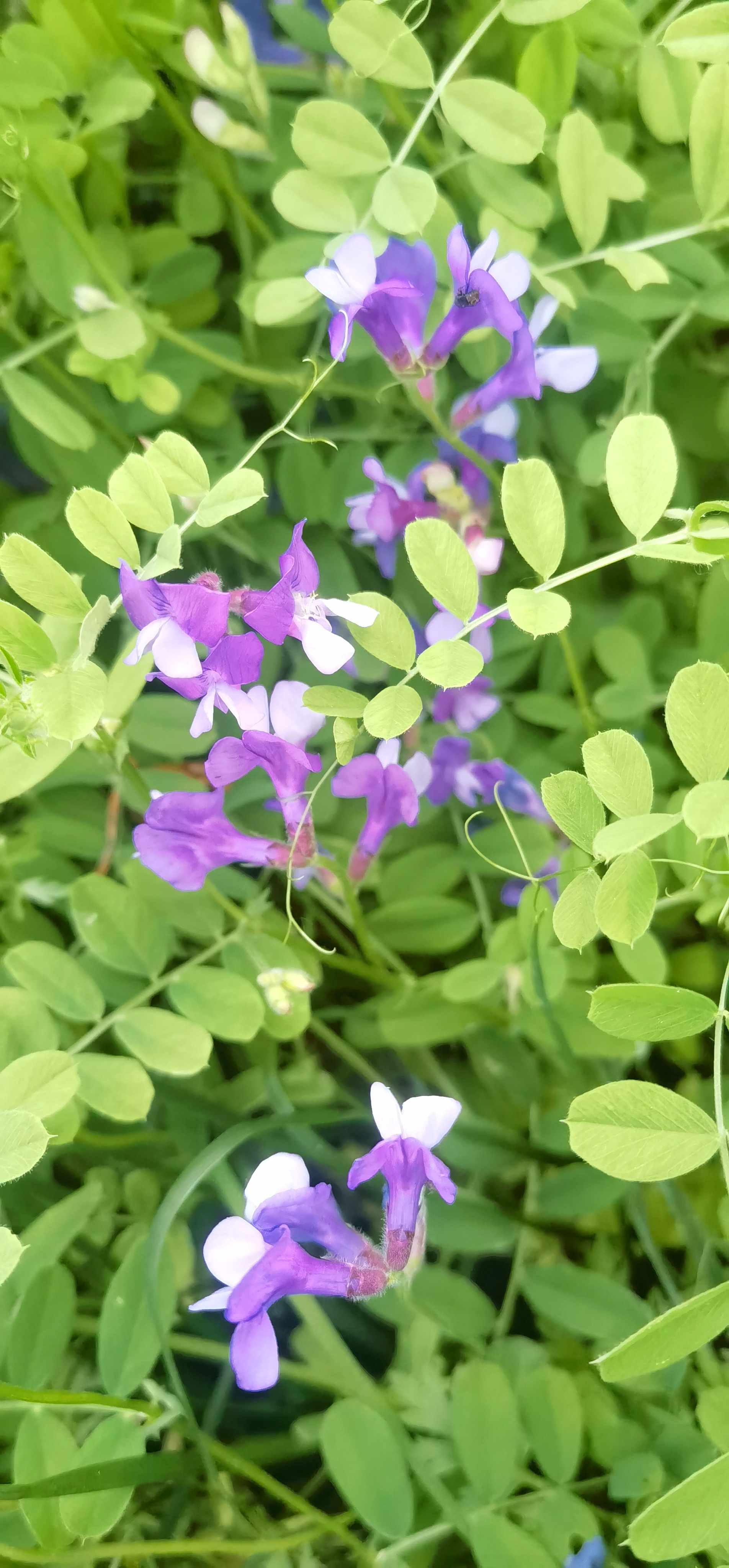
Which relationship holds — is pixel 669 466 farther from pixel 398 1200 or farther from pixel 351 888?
pixel 398 1200

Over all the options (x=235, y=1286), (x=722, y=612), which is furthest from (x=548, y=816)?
(x=235, y=1286)

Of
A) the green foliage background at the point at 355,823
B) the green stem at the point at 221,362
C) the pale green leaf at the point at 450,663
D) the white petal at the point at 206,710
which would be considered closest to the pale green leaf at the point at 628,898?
the green foliage background at the point at 355,823

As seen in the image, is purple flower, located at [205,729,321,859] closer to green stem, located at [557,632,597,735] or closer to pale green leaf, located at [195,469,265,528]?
pale green leaf, located at [195,469,265,528]

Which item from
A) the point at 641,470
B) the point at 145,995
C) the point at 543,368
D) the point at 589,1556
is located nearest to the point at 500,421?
the point at 543,368

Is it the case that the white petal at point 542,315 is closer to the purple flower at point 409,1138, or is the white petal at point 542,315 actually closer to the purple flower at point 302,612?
the purple flower at point 302,612

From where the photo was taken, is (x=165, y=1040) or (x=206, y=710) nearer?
(x=206, y=710)

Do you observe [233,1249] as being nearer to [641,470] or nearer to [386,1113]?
[386,1113]

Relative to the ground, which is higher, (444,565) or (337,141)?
(337,141)

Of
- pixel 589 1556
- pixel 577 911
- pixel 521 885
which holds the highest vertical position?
pixel 577 911
